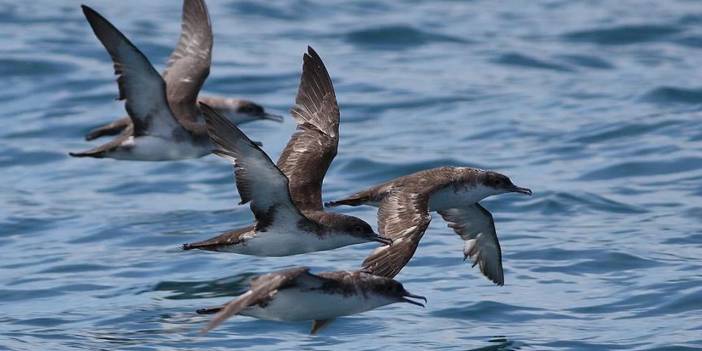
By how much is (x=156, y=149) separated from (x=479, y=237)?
3.24 m

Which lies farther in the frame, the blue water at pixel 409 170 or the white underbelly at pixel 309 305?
the blue water at pixel 409 170

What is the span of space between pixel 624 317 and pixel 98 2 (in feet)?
46.1

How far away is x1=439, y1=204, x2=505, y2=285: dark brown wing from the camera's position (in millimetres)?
11789

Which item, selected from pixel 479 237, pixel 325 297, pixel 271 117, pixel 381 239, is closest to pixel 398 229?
pixel 381 239

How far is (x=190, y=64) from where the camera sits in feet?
49.0

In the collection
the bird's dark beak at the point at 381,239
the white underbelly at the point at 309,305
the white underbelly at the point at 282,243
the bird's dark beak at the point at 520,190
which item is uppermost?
the bird's dark beak at the point at 520,190

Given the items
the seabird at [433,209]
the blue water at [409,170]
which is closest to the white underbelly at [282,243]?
the seabird at [433,209]

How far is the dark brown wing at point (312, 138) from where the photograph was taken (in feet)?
36.0

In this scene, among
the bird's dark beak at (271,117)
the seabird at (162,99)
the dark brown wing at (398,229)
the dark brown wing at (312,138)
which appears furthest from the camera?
the bird's dark beak at (271,117)

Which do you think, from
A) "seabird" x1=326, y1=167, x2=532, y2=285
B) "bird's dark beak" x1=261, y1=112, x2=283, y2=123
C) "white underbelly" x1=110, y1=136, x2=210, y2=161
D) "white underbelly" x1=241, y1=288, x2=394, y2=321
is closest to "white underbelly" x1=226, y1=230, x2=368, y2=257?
"seabird" x1=326, y1=167, x2=532, y2=285

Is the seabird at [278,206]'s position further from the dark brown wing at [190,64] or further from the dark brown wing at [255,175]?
the dark brown wing at [190,64]

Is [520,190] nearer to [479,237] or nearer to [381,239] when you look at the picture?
[479,237]

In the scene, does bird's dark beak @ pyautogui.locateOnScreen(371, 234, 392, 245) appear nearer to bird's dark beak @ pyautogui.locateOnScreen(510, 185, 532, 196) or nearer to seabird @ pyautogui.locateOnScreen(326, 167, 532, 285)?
seabird @ pyautogui.locateOnScreen(326, 167, 532, 285)

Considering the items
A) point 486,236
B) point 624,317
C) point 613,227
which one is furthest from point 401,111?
point 624,317
